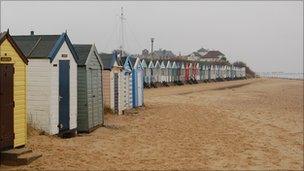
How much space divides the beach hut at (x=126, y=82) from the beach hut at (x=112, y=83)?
59 cm

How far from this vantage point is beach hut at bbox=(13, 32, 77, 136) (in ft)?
46.6

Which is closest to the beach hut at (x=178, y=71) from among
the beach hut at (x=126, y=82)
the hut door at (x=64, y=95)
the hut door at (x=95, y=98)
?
the beach hut at (x=126, y=82)

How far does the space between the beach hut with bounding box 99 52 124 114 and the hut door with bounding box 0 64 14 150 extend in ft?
30.9

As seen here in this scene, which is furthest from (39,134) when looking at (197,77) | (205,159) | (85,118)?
(197,77)

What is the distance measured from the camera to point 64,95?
1512 cm

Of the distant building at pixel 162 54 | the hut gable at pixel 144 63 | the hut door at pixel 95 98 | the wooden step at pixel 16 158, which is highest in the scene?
the distant building at pixel 162 54

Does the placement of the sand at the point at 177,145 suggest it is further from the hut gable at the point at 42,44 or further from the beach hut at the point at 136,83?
the beach hut at the point at 136,83

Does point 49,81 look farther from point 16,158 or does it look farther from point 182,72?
point 182,72

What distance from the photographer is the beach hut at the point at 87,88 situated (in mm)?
16500

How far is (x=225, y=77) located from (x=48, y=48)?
80554 mm

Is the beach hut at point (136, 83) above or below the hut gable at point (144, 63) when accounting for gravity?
below

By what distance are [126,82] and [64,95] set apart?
8528 millimetres

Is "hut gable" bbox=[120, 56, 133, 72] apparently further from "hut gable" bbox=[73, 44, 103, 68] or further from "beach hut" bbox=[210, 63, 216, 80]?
"beach hut" bbox=[210, 63, 216, 80]

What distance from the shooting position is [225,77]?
93000mm
